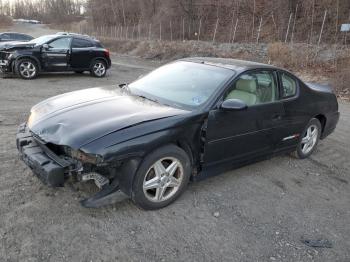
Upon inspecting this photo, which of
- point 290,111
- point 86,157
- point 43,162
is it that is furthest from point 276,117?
point 43,162

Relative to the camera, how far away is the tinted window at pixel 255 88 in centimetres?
432

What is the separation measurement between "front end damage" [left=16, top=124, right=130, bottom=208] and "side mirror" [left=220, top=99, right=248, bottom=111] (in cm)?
136

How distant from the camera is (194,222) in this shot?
11.9ft

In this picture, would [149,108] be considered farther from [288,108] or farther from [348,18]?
[348,18]

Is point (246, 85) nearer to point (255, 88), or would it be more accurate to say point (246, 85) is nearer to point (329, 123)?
point (255, 88)

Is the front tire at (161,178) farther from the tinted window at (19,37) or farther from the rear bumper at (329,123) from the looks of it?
the tinted window at (19,37)

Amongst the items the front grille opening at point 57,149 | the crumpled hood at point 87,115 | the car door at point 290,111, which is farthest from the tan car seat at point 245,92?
the front grille opening at point 57,149

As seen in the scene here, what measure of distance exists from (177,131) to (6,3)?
116m

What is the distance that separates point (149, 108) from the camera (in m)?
3.91

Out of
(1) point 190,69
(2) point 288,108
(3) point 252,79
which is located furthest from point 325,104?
(1) point 190,69

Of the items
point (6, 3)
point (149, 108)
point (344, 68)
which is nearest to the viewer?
point (149, 108)

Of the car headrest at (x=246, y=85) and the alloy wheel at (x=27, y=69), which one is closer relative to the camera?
the car headrest at (x=246, y=85)

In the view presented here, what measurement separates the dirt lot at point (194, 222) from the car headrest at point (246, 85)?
46.4 inches

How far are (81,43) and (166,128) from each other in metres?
10.2
